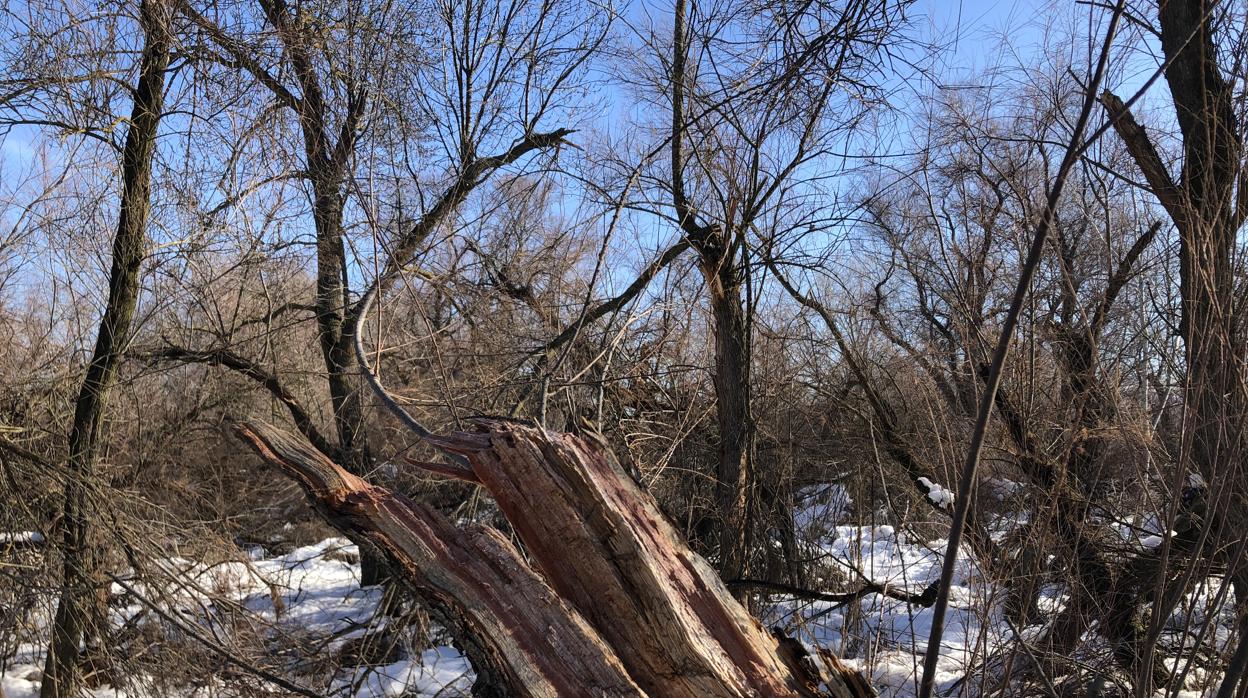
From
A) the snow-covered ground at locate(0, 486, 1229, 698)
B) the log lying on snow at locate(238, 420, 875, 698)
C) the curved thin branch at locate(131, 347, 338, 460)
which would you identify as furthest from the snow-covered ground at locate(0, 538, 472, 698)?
the log lying on snow at locate(238, 420, 875, 698)

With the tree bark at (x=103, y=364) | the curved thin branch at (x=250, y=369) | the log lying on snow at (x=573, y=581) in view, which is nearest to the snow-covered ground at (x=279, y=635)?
the tree bark at (x=103, y=364)

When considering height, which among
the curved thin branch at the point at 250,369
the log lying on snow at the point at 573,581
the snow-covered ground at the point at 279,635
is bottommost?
the snow-covered ground at the point at 279,635

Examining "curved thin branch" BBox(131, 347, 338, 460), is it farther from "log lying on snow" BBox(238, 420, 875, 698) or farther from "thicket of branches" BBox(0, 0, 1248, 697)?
"log lying on snow" BBox(238, 420, 875, 698)

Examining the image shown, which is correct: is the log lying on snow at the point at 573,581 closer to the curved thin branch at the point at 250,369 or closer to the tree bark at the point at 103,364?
the tree bark at the point at 103,364

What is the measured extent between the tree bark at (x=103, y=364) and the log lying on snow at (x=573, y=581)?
325 centimetres

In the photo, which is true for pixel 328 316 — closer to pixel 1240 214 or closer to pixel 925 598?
pixel 925 598

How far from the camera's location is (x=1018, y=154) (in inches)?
165

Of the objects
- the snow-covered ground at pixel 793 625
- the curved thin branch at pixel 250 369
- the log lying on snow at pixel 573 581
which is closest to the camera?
the log lying on snow at pixel 573 581

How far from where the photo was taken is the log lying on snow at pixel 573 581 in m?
1.80

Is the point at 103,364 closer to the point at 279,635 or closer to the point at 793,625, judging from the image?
the point at 279,635

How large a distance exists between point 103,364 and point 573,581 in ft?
15.5

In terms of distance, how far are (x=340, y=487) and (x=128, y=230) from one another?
149 inches

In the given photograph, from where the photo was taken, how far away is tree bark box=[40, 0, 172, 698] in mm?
4484

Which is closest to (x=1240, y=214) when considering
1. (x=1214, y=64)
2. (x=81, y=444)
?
(x=1214, y=64)
